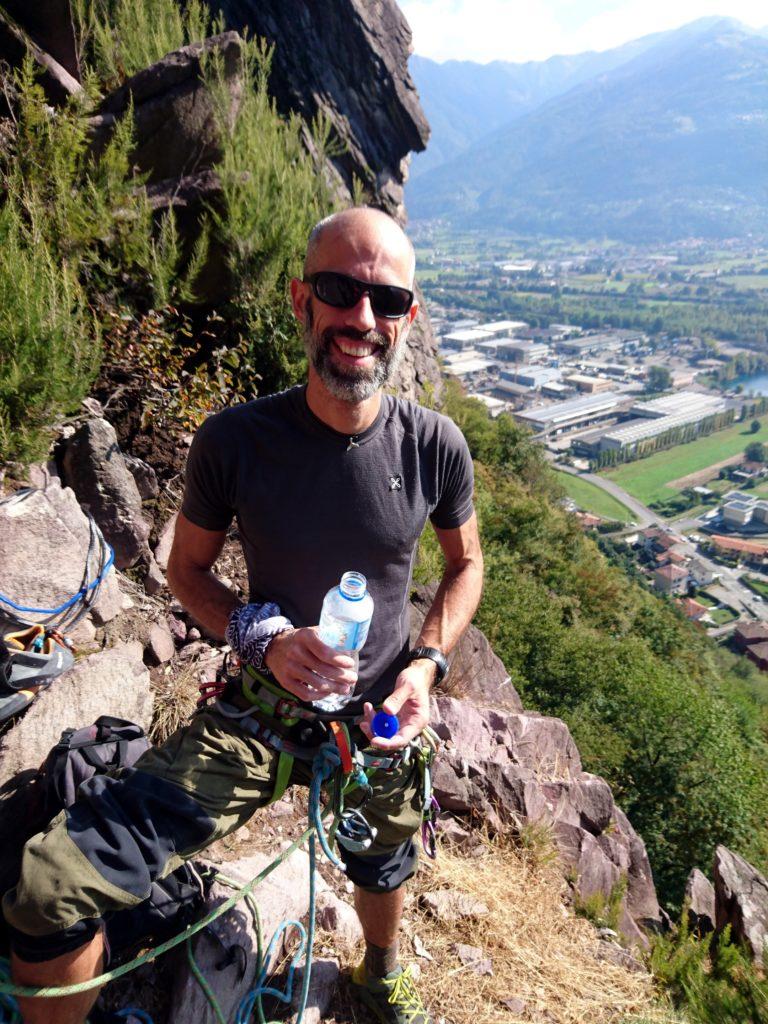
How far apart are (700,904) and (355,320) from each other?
19.6 feet

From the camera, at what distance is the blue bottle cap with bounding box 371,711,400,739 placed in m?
1.96

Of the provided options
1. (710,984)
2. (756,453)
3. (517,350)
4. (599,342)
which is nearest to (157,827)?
(710,984)

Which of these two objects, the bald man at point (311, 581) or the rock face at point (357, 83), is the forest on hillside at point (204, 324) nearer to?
the bald man at point (311, 581)

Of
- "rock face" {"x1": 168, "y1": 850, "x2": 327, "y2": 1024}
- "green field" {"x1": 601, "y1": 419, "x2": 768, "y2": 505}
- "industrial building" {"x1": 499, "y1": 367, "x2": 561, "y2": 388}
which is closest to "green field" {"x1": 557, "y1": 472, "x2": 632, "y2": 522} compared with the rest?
"green field" {"x1": 601, "y1": 419, "x2": 768, "y2": 505}

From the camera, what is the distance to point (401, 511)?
7.14 ft

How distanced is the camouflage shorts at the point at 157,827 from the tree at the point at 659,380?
8184 centimetres

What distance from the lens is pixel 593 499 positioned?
51969 millimetres

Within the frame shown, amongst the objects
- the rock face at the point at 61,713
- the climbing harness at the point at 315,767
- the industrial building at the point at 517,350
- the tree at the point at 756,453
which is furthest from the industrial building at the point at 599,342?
the climbing harness at the point at 315,767

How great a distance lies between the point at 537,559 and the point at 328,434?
1929 centimetres

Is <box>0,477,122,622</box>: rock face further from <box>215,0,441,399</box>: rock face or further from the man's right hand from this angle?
<box>215,0,441,399</box>: rock face

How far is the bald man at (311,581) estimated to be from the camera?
1.79 meters

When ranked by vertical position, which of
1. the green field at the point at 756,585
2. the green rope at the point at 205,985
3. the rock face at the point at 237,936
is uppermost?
the green rope at the point at 205,985

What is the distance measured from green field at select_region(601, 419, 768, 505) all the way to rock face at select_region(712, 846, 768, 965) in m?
50.6

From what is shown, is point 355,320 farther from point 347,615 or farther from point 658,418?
point 658,418
